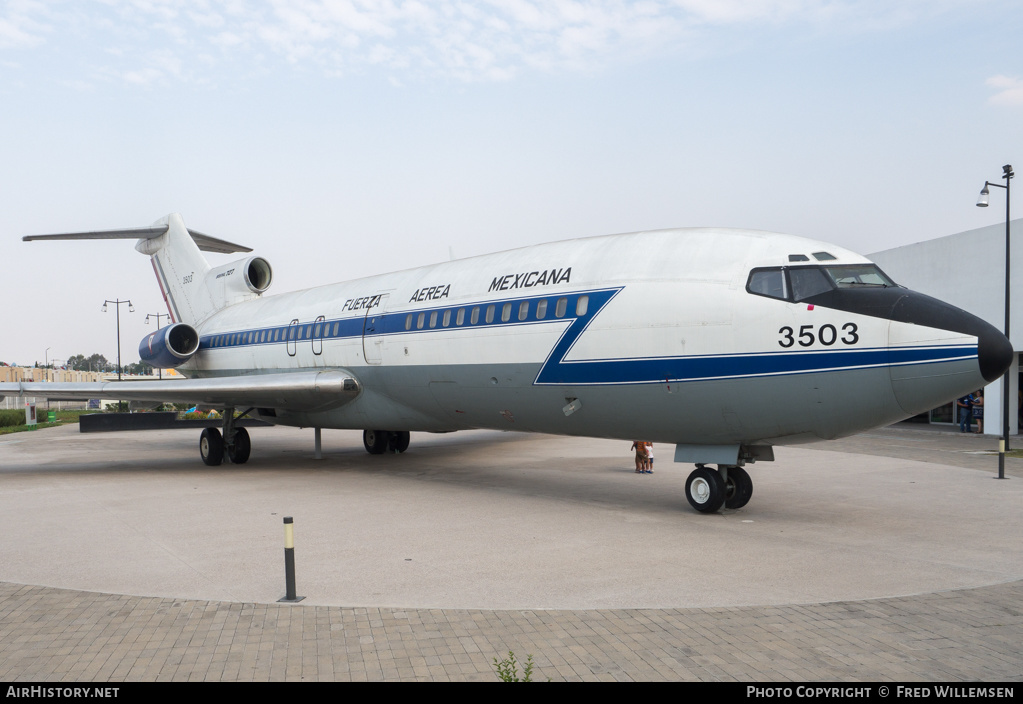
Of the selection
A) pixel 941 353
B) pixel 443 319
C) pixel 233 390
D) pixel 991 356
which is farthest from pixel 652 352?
pixel 233 390

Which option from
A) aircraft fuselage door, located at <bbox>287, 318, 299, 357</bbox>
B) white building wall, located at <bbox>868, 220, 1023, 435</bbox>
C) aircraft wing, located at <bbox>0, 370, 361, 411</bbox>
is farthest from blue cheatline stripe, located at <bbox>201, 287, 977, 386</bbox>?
white building wall, located at <bbox>868, 220, 1023, 435</bbox>

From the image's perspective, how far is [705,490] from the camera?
10.3 metres

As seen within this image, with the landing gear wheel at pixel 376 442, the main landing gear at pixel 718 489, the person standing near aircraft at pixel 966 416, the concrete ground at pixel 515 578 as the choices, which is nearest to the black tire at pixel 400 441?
the landing gear wheel at pixel 376 442

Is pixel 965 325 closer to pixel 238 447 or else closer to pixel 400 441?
pixel 400 441

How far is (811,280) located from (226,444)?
14.1 metres

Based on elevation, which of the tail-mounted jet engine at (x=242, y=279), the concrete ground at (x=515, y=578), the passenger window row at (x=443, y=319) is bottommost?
the concrete ground at (x=515, y=578)

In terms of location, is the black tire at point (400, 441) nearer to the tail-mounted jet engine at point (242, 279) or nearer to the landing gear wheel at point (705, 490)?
the tail-mounted jet engine at point (242, 279)

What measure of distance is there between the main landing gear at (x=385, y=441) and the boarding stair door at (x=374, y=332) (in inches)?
201

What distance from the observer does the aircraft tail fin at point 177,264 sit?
75.9ft

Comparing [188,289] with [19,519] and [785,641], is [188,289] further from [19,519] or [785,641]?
[785,641]

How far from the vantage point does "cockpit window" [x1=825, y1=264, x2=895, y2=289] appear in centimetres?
928

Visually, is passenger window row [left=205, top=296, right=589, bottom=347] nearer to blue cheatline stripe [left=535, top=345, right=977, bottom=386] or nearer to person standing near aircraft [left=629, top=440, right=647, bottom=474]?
blue cheatline stripe [left=535, top=345, right=977, bottom=386]
